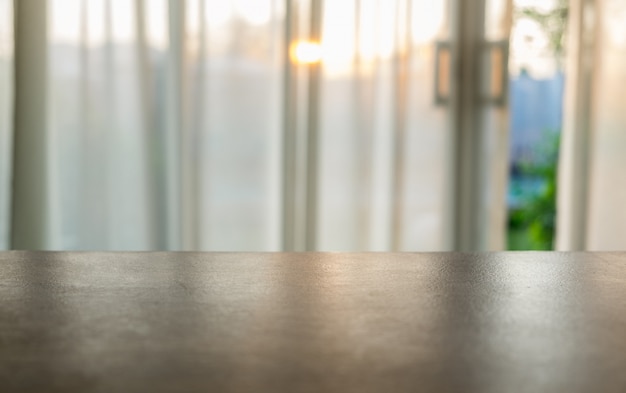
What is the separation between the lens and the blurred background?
132 inches

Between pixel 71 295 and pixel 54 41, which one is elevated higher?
pixel 54 41

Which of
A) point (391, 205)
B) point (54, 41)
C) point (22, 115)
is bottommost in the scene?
point (391, 205)

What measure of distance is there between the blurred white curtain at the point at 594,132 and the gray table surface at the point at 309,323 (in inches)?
121

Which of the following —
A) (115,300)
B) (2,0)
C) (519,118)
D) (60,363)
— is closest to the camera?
(60,363)

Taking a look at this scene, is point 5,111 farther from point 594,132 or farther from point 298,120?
point 594,132

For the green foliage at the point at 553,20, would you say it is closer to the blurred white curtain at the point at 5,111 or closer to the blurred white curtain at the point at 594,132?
the blurred white curtain at the point at 594,132

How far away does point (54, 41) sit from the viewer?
3.33 meters

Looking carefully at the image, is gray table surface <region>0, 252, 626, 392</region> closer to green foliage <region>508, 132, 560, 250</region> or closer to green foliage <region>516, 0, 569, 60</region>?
green foliage <region>516, 0, 569, 60</region>

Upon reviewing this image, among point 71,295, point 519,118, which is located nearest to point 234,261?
point 71,295

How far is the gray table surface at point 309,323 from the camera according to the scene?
434mm

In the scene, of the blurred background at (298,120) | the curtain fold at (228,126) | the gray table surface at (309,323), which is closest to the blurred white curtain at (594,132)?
the blurred background at (298,120)

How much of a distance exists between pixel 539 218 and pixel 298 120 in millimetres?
1355

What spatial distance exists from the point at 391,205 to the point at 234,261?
286 cm

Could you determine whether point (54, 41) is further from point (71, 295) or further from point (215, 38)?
point (71, 295)
